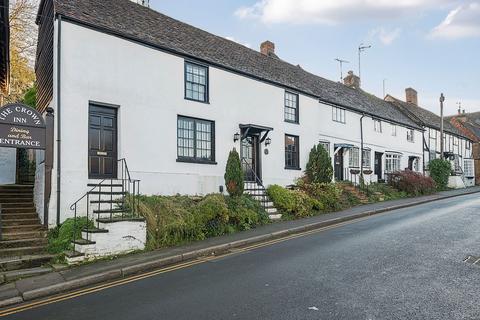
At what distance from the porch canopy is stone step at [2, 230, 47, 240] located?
30.6 ft

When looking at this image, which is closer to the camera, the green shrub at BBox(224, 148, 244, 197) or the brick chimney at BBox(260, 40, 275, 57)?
the green shrub at BBox(224, 148, 244, 197)

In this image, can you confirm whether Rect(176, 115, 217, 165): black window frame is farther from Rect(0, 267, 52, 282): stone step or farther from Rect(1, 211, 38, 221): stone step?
Rect(0, 267, 52, 282): stone step

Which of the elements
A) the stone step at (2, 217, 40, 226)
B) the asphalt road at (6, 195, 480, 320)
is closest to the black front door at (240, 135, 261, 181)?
the asphalt road at (6, 195, 480, 320)

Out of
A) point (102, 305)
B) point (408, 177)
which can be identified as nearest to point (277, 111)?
point (408, 177)

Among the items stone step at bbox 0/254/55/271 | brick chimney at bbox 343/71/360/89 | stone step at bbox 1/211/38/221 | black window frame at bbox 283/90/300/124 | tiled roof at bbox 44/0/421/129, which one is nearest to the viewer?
stone step at bbox 0/254/55/271

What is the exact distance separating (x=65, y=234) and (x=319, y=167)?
13.5 metres

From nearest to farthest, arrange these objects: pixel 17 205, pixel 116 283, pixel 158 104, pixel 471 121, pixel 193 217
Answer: pixel 116 283, pixel 193 217, pixel 17 205, pixel 158 104, pixel 471 121

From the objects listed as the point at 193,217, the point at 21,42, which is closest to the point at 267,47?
the point at 21,42

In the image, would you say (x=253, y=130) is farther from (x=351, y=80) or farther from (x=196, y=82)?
(x=351, y=80)

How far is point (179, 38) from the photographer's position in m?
Result: 17.1

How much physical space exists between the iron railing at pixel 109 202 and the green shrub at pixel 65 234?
0.39ft

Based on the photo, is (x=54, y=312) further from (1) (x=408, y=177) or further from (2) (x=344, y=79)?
(2) (x=344, y=79)

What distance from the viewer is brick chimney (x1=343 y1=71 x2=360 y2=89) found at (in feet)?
122

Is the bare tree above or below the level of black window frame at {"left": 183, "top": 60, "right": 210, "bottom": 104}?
above
